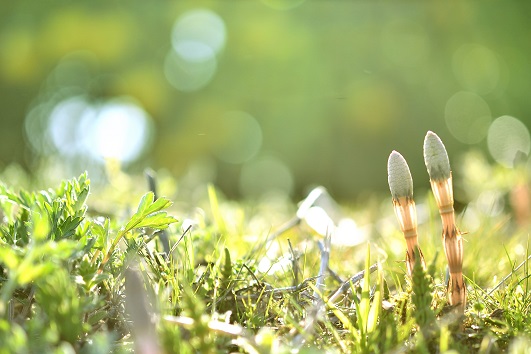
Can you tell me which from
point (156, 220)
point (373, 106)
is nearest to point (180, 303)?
point (156, 220)

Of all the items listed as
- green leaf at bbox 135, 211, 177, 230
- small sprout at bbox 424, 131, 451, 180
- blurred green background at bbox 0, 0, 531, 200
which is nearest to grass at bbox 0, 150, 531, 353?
green leaf at bbox 135, 211, 177, 230

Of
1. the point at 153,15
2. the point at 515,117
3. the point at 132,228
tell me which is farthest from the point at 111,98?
the point at 132,228

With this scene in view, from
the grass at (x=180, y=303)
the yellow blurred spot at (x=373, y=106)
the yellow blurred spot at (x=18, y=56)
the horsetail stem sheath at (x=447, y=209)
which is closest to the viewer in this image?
the grass at (x=180, y=303)

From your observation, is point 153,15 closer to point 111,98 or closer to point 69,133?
point 111,98

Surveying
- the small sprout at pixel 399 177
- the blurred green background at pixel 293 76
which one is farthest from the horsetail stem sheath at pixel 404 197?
the blurred green background at pixel 293 76

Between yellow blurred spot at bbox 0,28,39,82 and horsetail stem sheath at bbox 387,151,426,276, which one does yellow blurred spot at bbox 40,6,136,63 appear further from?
horsetail stem sheath at bbox 387,151,426,276

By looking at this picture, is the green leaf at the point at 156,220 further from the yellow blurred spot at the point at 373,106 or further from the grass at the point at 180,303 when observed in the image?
the yellow blurred spot at the point at 373,106
